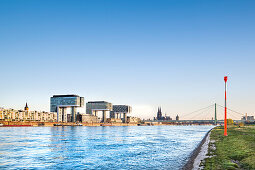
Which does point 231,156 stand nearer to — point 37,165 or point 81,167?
point 81,167

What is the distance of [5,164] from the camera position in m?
27.0

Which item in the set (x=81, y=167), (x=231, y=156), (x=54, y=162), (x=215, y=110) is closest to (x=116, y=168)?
(x=81, y=167)

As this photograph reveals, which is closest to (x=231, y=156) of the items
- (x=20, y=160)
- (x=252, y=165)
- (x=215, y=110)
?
(x=252, y=165)

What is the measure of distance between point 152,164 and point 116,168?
4673 millimetres

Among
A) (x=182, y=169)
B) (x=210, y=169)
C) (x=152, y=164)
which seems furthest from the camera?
(x=152, y=164)

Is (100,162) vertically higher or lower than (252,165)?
lower

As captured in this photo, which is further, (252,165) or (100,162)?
(100,162)

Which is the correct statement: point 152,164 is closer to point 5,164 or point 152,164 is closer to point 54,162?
point 54,162

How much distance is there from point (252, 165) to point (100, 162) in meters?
17.0

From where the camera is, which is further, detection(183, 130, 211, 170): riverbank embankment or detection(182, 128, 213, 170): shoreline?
detection(182, 128, 213, 170): shoreline

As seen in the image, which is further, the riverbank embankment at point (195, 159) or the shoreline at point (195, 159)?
the shoreline at point (195, 159)

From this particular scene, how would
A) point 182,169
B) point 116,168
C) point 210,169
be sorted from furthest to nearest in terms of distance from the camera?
point 116,168 < point 182,169 < point 210,169

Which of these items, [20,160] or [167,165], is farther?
[20,160]

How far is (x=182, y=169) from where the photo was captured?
2377 centimetres
